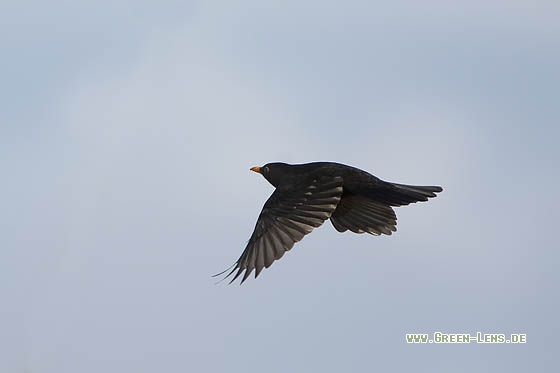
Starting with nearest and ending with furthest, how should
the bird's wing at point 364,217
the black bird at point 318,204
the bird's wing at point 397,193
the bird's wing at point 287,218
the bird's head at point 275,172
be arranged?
the bird's wing at point 287,218
the black bird at point 318,204
the bird's wing at point 397,193
the bird's wing at point 364,217
the bird's head at point 275,172

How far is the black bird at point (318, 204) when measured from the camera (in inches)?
530

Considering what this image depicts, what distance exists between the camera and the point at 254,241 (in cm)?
1365

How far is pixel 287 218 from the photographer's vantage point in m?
13.8

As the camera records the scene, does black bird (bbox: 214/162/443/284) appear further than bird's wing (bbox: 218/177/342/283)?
Yes

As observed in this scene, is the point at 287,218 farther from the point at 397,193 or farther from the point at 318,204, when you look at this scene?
the point at 397,193

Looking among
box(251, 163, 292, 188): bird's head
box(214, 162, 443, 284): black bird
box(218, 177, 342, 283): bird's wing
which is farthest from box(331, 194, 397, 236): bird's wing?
box(251, 163, 292, 188): bird's head

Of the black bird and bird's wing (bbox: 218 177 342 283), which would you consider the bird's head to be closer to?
the black bird

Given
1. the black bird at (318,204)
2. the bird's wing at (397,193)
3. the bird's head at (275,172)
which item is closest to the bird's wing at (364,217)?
the black bird at (318,204)

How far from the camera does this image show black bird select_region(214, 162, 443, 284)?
44.1ft

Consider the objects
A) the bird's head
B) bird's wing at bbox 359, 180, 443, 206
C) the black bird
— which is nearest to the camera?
the black bird

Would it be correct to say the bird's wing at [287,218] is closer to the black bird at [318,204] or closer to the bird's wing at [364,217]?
the black bird at [318,204]

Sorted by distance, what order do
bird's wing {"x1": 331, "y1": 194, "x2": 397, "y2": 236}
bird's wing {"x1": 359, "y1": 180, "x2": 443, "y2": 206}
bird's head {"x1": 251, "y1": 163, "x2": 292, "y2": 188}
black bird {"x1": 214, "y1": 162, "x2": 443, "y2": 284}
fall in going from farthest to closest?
bird's head {"x1": 251, "y1": 163, "x2": 292, "y2": 188}, bird's wing {"x1": 331, "y1": 194, "x2": 397, "y2": 236}, bird's wing {"x1": 359, "y1": 180, "x2": 443, "y2": 206}, black bird {"x1": 214, "y1": 162, "x2": 443, "y2": 284}

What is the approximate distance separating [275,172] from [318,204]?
1605 millimetres

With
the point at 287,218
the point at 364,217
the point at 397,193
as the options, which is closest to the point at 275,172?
the point at 364,217
